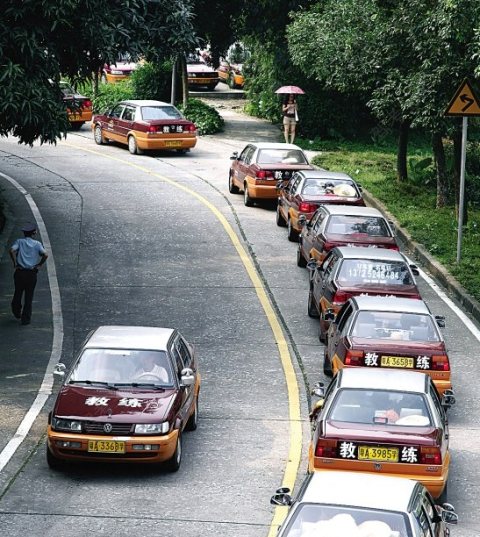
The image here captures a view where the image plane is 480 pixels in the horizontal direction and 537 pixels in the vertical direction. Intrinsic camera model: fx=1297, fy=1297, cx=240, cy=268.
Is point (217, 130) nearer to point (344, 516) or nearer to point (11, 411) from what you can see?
point (11, 411)

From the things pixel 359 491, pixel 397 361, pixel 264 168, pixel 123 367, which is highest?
pixel 264 168

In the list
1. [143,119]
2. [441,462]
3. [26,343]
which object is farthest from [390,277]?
[143,119]

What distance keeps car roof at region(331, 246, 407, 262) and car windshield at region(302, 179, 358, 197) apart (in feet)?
22.1

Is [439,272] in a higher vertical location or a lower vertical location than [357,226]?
lower

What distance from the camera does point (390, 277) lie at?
2033 centimetres

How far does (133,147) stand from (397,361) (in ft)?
83.1

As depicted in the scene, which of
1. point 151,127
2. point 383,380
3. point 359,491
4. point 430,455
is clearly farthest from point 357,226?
point 151,127

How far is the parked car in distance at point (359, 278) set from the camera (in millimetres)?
19844

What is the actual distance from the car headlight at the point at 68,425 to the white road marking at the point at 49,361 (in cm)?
94

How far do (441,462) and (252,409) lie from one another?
445 cm

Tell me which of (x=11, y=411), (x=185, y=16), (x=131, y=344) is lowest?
(x=11, y=411)

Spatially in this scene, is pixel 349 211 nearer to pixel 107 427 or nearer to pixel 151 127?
pixel 107 427

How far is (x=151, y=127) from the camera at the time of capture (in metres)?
39.8

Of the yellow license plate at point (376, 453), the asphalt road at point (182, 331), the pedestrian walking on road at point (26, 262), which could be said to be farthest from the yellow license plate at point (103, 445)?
the pedestrian walking on road at point (26, 262)
